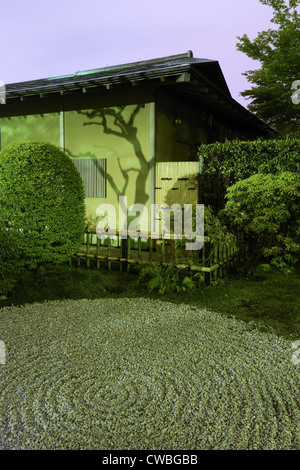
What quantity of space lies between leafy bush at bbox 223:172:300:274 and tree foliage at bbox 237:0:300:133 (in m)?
9.87

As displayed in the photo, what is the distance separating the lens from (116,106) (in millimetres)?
10336

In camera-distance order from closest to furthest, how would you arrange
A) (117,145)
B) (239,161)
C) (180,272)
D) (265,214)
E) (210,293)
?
1. (210,293)
2. (265,214)
3. (180,272)
4. (239,161)
5. (117,145)

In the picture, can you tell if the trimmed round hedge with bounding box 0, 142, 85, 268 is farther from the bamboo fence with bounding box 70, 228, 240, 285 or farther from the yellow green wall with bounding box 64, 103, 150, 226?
the yellow green wall with bounding box 64, 103, 150, 226

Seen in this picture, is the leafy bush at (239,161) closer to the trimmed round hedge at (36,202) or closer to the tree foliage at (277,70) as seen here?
the trimmed round hedge at (36,202)

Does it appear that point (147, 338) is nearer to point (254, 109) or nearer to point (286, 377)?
point (286, 377)

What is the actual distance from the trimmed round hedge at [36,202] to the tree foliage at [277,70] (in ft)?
40.0

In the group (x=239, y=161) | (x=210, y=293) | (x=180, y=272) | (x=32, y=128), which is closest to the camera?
(x=210, y=293)

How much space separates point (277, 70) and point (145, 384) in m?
16.4

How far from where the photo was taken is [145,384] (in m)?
3.71

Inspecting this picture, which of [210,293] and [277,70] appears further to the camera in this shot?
[277,70]

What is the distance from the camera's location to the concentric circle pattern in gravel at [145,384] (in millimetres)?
2961

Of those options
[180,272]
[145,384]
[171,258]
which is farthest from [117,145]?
[145,384]

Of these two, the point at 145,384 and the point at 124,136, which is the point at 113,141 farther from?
the point at 145,384

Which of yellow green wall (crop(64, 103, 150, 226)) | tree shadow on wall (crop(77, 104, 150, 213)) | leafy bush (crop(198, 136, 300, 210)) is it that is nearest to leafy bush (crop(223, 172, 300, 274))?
leafy bush (crop(198, 136, 300, 210))
